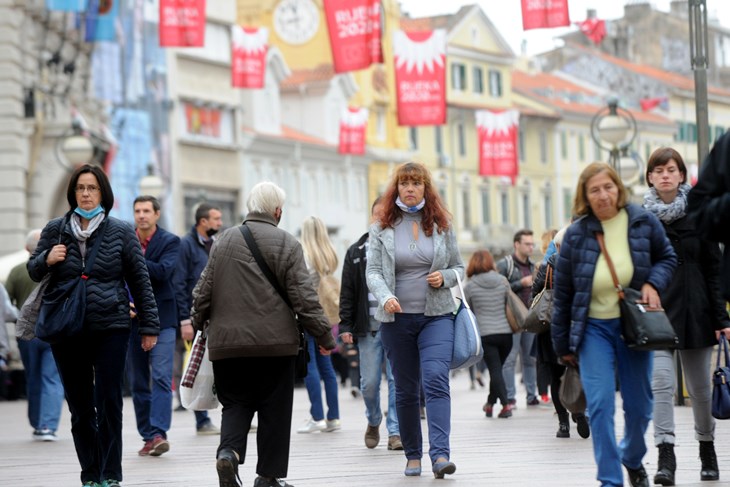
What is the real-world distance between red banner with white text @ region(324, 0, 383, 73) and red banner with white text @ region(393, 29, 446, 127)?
340 inches

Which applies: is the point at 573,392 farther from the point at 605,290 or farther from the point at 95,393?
the point at 95,393

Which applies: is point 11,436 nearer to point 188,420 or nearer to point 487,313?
point 188,420

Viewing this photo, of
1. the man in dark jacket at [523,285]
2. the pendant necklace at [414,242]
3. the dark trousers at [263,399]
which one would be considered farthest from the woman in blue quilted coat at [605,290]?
the man in dark jacket at [523,285]

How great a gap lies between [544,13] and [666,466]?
579 inches

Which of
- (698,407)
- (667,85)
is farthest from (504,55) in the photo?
(698,407)

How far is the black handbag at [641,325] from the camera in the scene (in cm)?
945

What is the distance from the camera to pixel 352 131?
181 ft

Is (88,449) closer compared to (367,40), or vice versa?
(88,449)

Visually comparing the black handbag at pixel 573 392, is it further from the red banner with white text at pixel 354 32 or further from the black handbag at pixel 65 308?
the red banner with white text at pixel 354 32

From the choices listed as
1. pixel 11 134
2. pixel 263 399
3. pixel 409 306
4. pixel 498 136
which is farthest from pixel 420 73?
pixel 263 399

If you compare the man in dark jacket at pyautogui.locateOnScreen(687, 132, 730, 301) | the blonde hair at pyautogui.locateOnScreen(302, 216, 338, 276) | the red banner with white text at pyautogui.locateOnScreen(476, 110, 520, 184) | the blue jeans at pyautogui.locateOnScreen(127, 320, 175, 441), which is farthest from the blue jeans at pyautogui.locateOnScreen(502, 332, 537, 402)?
the red banner with white text at pyautogui.locateOnScreen(476, 110, 520, 184)

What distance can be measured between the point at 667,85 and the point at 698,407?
9570cm

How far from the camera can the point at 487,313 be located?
20219mm

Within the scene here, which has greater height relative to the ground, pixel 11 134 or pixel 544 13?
pixel 544 13
